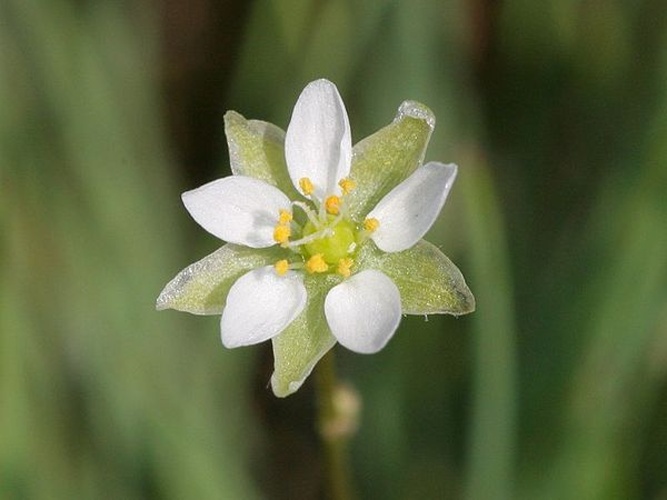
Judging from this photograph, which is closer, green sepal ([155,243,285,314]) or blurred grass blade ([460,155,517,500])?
green sepal ([155,243,285,314])

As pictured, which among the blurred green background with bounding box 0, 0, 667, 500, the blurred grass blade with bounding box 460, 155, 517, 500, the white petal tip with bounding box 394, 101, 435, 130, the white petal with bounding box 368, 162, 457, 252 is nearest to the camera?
the white petal with bounding box 368, 162, 457, 252

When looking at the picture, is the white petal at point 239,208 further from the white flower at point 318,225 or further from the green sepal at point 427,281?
the green sepal at point 427,281

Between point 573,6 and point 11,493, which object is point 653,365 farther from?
point 11,493

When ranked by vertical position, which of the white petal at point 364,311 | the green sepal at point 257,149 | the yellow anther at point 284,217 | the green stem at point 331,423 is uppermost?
the green sepal at point 257,149

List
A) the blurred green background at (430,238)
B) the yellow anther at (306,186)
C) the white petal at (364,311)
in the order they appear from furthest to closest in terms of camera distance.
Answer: the blurred green background at (430,238), the yellow anther at (306,186), the white petal at (364,311)

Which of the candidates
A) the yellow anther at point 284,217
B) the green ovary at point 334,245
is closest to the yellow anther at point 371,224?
the green ovary at point 334,245

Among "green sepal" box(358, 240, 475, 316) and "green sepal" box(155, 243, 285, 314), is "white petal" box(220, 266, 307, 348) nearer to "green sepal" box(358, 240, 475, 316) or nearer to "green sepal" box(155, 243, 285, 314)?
"green sepal" box(155, 243, 285, 314)

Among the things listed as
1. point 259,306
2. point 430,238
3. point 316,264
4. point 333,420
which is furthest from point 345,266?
point 430,238

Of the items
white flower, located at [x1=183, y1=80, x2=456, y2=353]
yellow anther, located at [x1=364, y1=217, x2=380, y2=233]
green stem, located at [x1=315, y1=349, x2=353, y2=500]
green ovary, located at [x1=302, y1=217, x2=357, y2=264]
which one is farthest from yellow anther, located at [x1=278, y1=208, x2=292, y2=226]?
green stem, located at [x1=315, y1=349, x2=353, y2=500]
